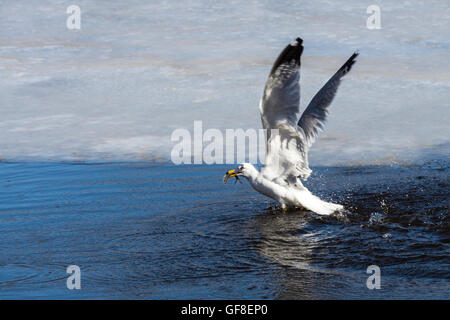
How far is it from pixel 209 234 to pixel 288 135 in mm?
1197

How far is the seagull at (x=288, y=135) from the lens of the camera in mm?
5992

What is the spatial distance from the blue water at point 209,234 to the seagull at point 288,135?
0.54 feet

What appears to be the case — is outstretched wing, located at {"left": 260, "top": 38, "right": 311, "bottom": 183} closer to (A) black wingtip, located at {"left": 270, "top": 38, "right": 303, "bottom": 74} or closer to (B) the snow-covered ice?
(A) black wingtip, located at {"left": 270, "top": 38, "right": 303, "bottom": 74}

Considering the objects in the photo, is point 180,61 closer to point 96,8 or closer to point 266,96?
point 96,8

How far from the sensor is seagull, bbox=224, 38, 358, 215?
5.99 m

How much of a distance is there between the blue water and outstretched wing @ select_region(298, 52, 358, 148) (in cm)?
63

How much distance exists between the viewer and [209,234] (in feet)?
19.3
